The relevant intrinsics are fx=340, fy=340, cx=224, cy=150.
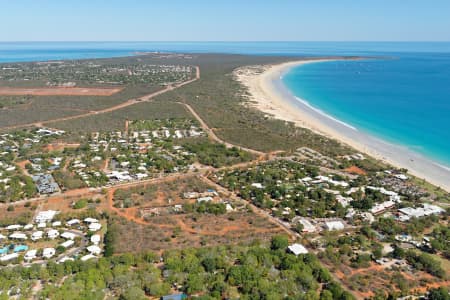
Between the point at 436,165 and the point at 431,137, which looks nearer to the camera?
the point at 436,165

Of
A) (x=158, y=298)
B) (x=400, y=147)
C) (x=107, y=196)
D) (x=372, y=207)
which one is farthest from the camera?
(x=400, y=147)

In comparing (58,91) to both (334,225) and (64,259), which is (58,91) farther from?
(334,225)

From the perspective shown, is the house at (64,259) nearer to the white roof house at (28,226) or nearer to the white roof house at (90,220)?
the white roof house at (90,220)

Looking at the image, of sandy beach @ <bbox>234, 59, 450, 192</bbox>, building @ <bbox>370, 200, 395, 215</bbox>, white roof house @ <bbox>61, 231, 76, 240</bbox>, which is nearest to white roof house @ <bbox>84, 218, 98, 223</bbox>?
white roof house @ <bbox>61, 231, 76, 240</bbox>

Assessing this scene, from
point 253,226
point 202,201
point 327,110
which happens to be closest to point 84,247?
point 202,201

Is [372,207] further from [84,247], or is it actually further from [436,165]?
[84,247]

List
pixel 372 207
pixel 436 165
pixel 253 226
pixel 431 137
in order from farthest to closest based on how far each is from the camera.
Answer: pixel 431 137 < pixel 436 165 < pixel 372 207 < pixel 253 226

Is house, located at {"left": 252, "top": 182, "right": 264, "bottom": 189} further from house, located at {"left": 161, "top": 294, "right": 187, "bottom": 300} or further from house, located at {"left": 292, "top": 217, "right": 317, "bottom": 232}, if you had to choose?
house, located at {"left": 161, "top": 294, "right": 187, "bottom": 300}

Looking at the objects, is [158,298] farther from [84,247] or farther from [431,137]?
[431,137]
